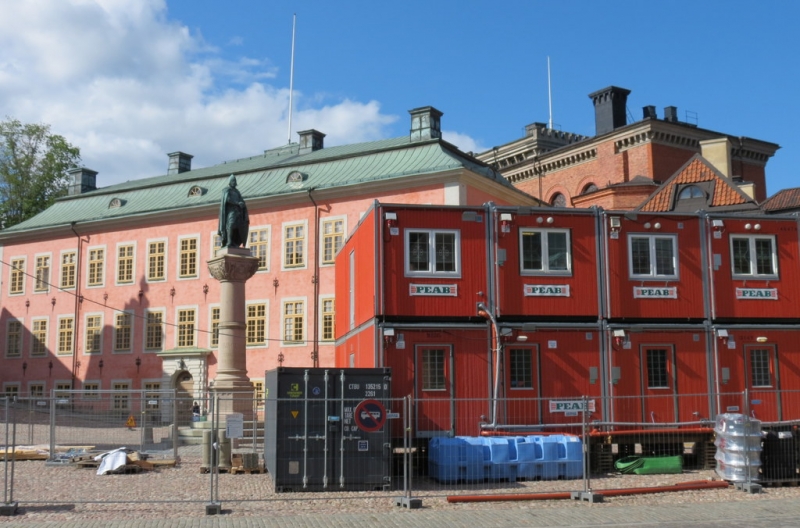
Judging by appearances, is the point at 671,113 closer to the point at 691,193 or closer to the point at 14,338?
the point at 691,193

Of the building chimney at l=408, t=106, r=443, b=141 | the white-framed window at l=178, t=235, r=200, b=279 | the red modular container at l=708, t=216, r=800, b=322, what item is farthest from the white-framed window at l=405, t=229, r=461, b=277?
the white-framed window at l=178, t=235, r=200, b=279

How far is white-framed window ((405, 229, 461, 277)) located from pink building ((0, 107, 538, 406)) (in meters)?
16.3

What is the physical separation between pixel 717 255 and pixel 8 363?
40.4 metres

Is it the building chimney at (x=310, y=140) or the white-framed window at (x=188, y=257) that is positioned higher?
the building chimney at (x=310, y=140)

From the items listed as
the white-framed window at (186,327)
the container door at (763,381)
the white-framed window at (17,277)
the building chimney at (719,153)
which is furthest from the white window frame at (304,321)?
the building chimney at (719,153)

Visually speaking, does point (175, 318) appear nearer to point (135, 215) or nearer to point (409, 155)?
point (135, 215)

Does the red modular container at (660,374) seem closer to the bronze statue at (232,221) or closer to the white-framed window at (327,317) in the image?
the bronze statue at (232,221)

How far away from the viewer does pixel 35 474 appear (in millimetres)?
18844

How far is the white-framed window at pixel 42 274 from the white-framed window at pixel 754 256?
3748 centimetres

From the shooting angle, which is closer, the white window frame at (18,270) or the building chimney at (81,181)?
the white window frame at (18,270)

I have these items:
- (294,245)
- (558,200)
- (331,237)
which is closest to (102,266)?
(294,245)

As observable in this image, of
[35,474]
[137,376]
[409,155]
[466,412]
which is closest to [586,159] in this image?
[409,155]

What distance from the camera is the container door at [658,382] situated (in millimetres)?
20094

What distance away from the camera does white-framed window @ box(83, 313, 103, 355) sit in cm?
4528
